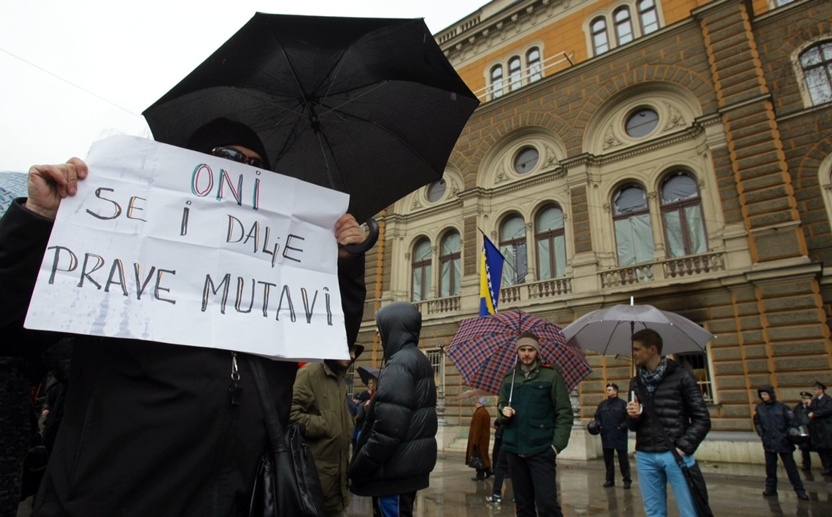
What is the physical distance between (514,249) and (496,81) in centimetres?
782

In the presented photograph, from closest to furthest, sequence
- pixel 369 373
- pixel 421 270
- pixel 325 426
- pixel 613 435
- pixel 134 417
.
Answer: pixel 134 417 → pixel 325 426 → pixel 369 373 → pixel 613 435 → pixel 421 270

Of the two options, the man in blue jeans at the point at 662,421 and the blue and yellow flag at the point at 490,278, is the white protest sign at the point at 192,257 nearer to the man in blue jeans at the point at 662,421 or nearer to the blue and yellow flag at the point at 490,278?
the man in blue jeans at the point at 662,421

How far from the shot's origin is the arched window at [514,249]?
642 inches

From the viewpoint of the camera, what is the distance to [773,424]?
7.89m

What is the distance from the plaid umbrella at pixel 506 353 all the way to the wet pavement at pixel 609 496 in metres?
1.68

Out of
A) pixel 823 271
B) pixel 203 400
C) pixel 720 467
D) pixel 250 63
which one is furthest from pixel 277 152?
pixel 823 271

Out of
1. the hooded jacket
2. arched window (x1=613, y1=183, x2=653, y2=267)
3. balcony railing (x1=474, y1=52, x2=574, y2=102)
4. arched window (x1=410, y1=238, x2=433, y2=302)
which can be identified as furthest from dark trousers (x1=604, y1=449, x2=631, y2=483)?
balcony railing (x1=474, y1=52, x2=574, y2=102)

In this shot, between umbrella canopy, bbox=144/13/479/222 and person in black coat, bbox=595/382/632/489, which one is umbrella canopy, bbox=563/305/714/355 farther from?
umbrella canopy, bbox=144/13/479/222

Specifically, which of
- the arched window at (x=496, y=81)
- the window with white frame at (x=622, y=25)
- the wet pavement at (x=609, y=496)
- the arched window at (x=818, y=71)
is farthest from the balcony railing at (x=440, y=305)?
the arched window at (x=818, y=71)

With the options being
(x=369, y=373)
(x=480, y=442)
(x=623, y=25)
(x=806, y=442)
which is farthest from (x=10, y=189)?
(x=623, y=25)

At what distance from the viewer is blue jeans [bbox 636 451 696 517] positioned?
3795 mm

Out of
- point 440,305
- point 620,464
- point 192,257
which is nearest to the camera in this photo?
point 192,257

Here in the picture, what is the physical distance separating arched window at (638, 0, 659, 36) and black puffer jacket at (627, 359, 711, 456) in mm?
15770

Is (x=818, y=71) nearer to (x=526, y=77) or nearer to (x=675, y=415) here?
(x=526, y=77)
